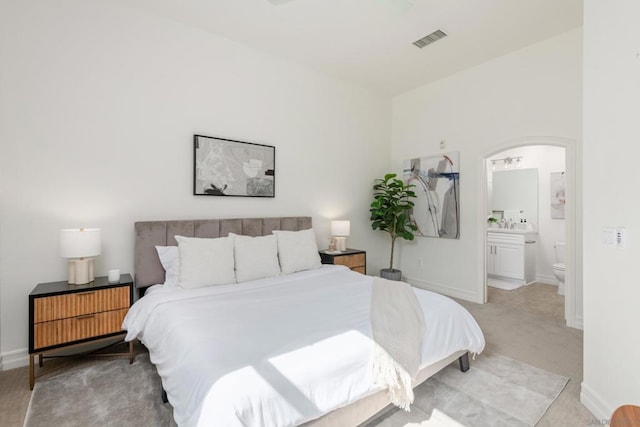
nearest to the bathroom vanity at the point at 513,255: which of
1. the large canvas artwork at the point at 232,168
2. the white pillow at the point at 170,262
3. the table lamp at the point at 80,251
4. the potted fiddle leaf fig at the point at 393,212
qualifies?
the potted fiddle leaf fig at the point at 393,212

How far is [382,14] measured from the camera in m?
3.06

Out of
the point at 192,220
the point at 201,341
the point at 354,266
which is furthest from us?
the point at 354,266

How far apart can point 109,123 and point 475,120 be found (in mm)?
4451

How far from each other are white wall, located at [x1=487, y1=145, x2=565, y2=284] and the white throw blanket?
4.45 meters

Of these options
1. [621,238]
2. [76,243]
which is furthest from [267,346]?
[621,238]

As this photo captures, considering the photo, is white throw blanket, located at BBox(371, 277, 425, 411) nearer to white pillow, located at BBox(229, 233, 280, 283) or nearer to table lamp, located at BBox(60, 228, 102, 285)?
white pillow, located at BBox(229, 233, 280, 283)

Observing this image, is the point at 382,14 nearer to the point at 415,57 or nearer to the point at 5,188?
the point at 415,57

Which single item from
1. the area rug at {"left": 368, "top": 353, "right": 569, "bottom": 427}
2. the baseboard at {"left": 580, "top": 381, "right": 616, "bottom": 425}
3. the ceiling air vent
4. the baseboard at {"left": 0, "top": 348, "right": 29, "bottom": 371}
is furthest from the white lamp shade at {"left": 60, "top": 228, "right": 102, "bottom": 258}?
the ceiling air vent

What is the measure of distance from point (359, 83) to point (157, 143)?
316 centimetres

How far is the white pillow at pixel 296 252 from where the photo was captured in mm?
3363

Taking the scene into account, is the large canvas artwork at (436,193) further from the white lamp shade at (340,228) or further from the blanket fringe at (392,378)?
the blanket fringe at (392,378)

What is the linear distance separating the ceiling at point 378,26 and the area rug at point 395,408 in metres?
2.92

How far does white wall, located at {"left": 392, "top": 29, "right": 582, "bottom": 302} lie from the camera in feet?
11.5

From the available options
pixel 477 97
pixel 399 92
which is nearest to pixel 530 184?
pixel 477 97
